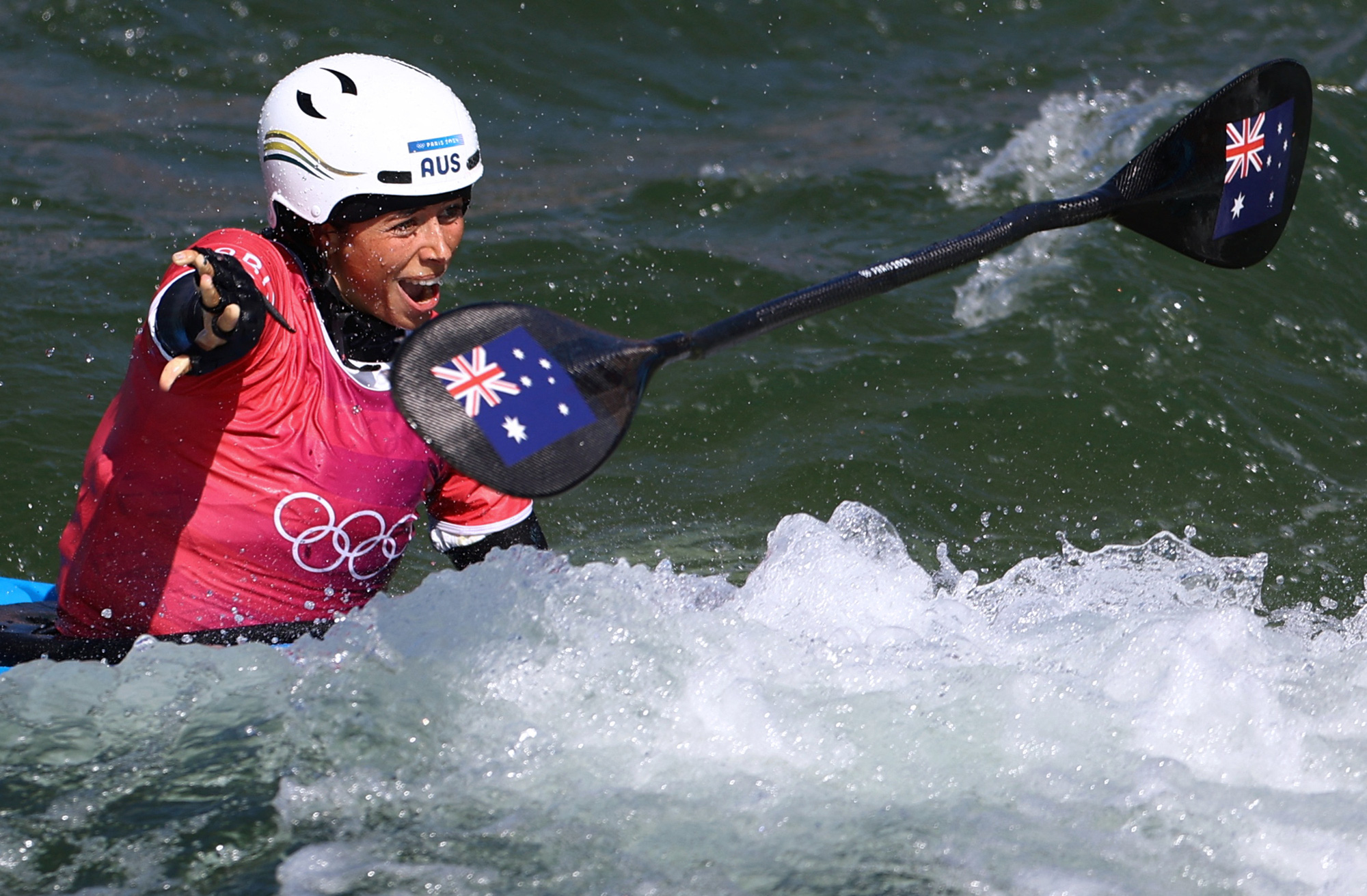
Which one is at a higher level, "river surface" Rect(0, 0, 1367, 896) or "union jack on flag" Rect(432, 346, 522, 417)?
"union jack on flag" Rect(432, 346, 522, 417)

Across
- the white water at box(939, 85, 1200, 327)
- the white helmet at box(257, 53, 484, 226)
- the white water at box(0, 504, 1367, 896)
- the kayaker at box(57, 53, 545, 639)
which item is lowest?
the white water at box(939, 85, 1200, 327)

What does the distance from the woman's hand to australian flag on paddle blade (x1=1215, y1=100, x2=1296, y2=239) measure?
2346 millimetres

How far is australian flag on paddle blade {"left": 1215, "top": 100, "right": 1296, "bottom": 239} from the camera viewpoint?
139 inches

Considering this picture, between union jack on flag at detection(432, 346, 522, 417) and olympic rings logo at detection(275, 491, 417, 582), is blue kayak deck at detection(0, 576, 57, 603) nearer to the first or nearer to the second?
olympic rings logo at detection(275, 491, 417, 582)

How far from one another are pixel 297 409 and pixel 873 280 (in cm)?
111

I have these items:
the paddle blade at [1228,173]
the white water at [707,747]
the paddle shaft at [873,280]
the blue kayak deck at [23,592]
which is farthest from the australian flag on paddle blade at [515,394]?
the paddle blade at [1228,173]

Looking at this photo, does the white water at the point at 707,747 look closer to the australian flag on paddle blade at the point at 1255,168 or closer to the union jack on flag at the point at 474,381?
the union jack on flag at the point at 474,381

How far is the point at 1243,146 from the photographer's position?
3.53m

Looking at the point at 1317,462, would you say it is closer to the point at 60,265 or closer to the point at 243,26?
the point at 60,265

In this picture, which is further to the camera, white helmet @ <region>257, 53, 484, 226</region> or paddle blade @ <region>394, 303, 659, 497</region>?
white helmet @ <region>257, 53, 484, 226</region>

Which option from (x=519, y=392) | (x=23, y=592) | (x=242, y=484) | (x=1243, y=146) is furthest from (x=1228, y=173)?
(x=23, y=592)

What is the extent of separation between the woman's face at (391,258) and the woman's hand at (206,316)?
0.40 m

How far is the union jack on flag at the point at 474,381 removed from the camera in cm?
238

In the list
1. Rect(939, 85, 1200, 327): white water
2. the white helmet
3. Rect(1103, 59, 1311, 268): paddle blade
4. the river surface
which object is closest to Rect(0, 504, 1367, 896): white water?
the river surface
